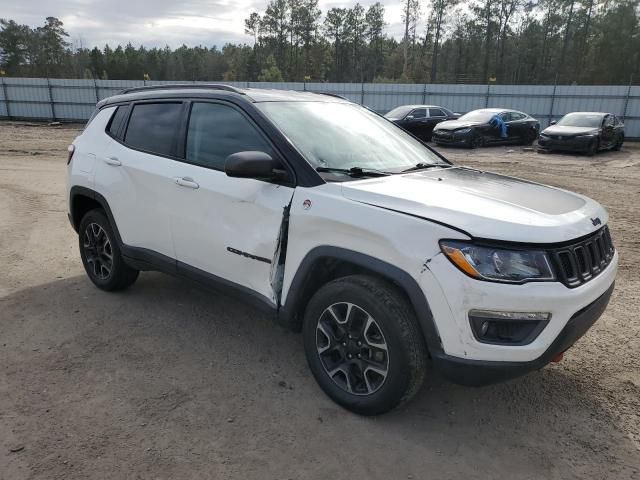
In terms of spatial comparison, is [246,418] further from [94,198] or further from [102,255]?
[94,198]

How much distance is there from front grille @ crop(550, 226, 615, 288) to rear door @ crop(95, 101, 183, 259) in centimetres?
263

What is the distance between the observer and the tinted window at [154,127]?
12.5 ft

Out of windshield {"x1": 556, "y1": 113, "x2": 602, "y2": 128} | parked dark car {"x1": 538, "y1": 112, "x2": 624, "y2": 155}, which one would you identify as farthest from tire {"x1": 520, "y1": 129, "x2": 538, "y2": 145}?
windshield {"x1": 556, "y1": 113, "x2": 602, "y2": 128}

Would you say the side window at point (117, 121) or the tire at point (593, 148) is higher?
the side window at point (117, 121)

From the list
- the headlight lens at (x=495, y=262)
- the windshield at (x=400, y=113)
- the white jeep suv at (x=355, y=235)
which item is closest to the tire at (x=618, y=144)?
the windshield at (x=400, y=113)

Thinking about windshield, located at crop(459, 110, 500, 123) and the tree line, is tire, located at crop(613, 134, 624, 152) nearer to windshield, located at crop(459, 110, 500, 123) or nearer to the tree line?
windshield, located at crop(459, 110, 500, 123)

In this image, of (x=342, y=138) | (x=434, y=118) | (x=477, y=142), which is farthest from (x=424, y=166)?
(x=434, y=118)

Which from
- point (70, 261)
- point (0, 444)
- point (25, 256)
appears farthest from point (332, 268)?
point (25, 256)

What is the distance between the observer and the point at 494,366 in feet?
7.83

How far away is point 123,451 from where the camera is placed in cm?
259

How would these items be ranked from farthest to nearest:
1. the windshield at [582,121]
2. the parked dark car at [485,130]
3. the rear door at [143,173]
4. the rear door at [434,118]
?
the rear door at [434,118], the parked dark car at [485,130], the windshield at [582,121], the rear door at [143,173]

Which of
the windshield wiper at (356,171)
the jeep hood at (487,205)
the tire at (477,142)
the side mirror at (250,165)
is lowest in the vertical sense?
the tire at (477,142)

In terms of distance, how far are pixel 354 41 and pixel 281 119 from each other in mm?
92178

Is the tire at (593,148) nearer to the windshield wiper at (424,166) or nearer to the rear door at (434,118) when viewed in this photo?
the rear door at (434,118)
